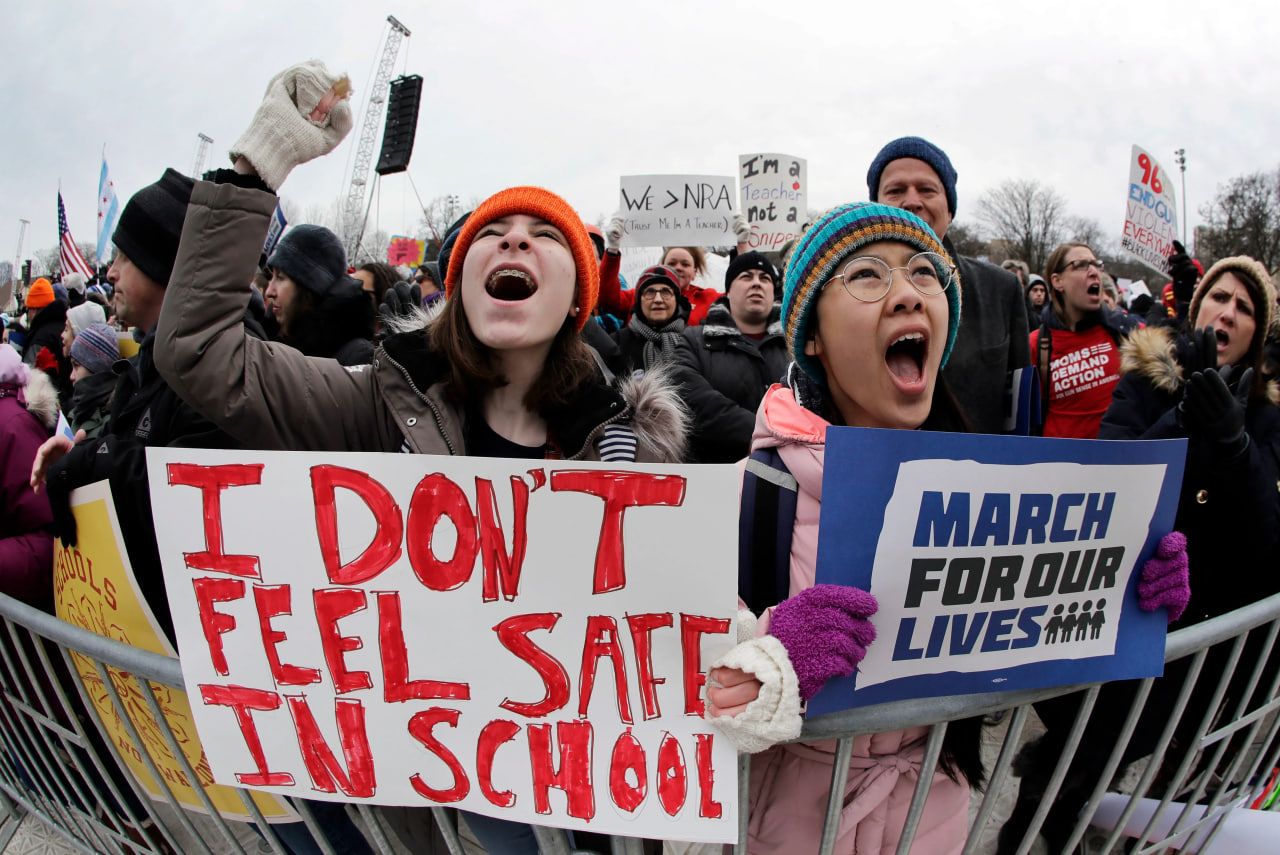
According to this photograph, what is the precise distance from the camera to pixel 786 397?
5.10 feet

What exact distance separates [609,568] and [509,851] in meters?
0.93

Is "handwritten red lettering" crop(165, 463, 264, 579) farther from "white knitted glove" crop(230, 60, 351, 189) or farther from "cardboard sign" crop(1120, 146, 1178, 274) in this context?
"cardboard sign" crop(1120, 146, 1178, 274)

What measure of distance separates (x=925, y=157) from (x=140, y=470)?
2.50 meters

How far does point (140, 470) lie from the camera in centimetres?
174

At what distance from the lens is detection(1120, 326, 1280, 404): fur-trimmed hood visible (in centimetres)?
233

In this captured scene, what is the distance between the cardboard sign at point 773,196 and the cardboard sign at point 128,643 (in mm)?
6821

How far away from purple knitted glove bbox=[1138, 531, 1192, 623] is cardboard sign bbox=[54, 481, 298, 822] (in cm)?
175

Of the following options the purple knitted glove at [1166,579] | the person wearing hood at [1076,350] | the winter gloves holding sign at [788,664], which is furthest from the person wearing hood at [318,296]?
the person wearing hood at [1076,350]

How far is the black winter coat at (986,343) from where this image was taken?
8.71 feet

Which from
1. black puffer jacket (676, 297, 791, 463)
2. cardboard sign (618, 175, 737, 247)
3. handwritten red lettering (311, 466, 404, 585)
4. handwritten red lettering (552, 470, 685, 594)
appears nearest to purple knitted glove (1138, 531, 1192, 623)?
handwritten red lettering (552, 470, 685, 594)

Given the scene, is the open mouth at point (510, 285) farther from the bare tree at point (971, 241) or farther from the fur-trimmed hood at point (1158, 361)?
the bare tree at point (971, 241)

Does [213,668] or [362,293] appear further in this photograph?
[362,293]

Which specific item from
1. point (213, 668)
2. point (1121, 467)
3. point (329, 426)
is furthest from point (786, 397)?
point (213, 668)

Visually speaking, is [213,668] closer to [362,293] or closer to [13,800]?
[13,800]
